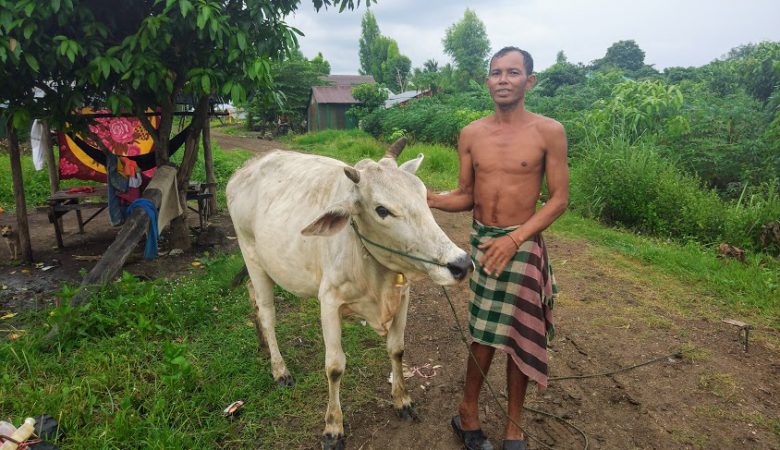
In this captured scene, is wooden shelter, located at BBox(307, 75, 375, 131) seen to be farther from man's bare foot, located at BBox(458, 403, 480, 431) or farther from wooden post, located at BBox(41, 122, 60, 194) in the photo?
man's bare foot, located at BBox(458, 403, 480, 431)

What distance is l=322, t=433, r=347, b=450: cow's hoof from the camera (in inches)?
105

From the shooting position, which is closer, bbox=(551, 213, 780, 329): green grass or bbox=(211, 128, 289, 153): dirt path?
bbox=(551, 213, 780, 329): green grass

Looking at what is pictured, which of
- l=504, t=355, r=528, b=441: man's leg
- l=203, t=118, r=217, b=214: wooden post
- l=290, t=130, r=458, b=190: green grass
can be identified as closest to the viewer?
l=504, t=355, r=528, b=441: man's leg

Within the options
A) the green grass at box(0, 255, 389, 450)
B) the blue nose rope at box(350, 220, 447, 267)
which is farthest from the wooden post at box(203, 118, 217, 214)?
the blue nose rope at box(350, 220, 447, 267)

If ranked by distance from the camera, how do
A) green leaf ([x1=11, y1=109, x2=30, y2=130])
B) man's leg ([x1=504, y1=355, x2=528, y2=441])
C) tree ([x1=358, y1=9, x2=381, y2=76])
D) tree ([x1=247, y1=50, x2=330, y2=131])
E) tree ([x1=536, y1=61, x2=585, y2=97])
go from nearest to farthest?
man's leg ([x1=504, y1=355, x2=528, y2=441])
green leaf ([x1=11, y1=109, x2=30, y2=130])
tree ([x1=536, y1=61, x2=585, y2=97])
tree ([x1=247, y1=50, x2=330, y2=131])
tree ([x1=358, y1=9, x2=381, y2=76])

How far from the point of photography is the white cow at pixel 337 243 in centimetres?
212

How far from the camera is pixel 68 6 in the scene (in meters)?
3.90

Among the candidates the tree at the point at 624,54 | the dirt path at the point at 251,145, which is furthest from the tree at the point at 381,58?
the dirt path at the point at 251,145

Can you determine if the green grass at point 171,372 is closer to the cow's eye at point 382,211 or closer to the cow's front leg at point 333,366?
the cow's front leg at point 333,366

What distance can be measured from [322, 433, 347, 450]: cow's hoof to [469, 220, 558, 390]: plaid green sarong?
1006mm

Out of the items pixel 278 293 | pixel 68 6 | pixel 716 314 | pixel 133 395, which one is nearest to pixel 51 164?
pixel 68 6

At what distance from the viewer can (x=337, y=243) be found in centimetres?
259

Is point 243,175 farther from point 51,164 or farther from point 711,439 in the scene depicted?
point 51,164

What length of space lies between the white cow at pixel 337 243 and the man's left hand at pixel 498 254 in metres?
0.31
